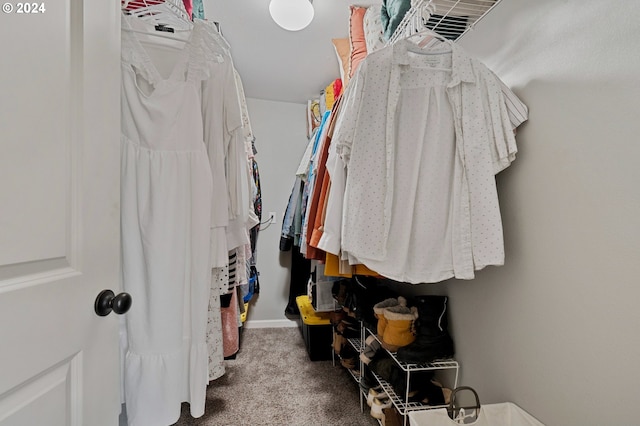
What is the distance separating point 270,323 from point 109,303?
2.33 meters

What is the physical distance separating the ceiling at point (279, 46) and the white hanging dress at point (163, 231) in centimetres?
99

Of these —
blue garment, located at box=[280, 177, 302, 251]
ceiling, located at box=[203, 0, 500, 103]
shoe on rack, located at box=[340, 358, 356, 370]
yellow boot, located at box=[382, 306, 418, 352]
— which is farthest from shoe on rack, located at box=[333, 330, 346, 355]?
ceiling, located at box=[203, 0, 500, 103]

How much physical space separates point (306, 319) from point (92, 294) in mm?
1720

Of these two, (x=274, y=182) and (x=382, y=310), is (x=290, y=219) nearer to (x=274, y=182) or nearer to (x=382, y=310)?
(x=274, y=182)

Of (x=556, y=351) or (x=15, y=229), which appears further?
(x=556, y=351)

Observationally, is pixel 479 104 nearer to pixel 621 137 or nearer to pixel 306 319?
pixel 621 137

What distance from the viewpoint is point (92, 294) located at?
1.91 feet

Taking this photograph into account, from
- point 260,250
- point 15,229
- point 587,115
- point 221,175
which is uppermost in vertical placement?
point 587,115

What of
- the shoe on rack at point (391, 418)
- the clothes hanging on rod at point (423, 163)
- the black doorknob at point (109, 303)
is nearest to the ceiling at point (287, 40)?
the clothes hanging on rod at point (423, 163)

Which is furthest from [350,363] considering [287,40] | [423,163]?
[287,40]

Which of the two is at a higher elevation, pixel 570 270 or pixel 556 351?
pixel 570 270

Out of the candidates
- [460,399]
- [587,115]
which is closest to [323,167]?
[587,115]

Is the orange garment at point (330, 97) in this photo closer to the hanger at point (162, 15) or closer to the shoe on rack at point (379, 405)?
the hanger at point (162, 15)

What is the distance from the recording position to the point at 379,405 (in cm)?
131
